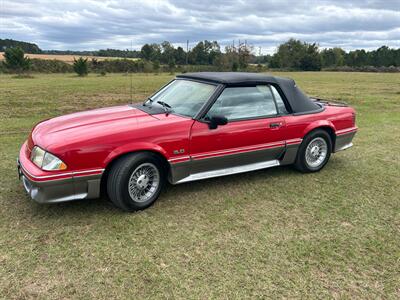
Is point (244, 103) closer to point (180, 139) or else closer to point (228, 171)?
point (228, 171)

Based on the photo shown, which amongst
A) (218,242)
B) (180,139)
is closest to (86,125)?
(180,139)

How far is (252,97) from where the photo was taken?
15.1 ft

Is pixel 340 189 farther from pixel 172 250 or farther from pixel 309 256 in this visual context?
pixel 172 250

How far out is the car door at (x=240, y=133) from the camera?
4112mm

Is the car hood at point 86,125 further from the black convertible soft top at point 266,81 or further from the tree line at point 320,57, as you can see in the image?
the tree line at point 320,57

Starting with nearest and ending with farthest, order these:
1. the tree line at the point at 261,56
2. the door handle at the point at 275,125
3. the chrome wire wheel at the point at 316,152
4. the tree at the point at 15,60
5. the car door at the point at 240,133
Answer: the car door at the point at 240,133, the door handle at the point at 275,125, the chrome wire wheel at the point at 316,152, the tree at the point at 15,60, the tree line at the point at 261,56

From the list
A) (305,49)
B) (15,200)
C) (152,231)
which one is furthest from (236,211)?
(305,49)

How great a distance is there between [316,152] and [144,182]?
283 centimetres

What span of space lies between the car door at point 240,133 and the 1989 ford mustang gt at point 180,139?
0.01 meters

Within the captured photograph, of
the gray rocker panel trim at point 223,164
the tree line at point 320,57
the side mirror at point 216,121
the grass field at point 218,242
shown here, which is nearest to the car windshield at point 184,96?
the side mirror at point 216,121

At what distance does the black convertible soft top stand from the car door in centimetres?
9

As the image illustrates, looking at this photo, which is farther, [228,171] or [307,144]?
[307,144]

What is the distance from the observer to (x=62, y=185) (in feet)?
11.1

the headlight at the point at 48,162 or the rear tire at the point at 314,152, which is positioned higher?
the headlight at the point at 48,162
